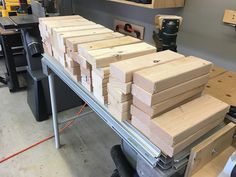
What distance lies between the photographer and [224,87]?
4.14ft

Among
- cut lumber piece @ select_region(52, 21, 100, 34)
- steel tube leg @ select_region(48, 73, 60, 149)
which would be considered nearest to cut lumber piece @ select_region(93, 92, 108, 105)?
cut lumber piece @ select_region(52, 21, 100, 34)

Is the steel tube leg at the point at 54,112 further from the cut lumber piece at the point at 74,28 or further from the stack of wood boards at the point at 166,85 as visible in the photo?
the stack of wood boards at the point at 166,85

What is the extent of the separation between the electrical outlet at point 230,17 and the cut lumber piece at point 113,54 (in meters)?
0.81

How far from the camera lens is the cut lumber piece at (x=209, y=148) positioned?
77cm

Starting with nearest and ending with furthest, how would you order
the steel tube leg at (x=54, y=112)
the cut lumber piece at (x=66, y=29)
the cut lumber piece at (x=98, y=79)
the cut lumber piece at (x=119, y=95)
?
the cut lumber piece at (x=119, y=95) → the cut lumber piece at (x=98, y=79) → the cut lumber piece at (x=66, y=29) → the steel tube leg at (x=54, y=112)

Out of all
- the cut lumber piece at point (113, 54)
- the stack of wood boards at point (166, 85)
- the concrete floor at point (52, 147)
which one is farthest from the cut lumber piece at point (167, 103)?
the concrete floor at point (52, 147)

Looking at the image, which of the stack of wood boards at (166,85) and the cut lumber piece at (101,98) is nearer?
the stack of wood boards at (166,85)

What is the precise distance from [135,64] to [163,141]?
31 centimetres

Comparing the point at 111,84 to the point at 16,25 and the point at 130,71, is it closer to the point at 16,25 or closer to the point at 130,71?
the point at 130,71

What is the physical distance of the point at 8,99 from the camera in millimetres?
2650

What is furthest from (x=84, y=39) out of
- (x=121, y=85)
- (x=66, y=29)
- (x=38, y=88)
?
(x=38, y=88)

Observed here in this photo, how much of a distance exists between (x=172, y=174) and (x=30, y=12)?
2322 mm

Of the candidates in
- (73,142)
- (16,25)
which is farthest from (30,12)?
(73,142)

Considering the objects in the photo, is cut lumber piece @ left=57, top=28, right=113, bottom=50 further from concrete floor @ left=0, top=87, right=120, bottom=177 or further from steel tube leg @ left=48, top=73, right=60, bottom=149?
concrete floor @ left=0, top=87, right=120, bottom=177
